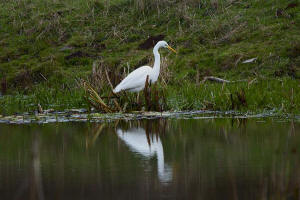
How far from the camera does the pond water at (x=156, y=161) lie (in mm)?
4598

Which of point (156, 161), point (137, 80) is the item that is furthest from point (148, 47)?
point (156, 161)

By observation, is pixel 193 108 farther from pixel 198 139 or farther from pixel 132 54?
pixel 132 54

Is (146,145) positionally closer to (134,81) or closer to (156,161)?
(156,161)

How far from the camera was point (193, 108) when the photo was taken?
11.5 metres

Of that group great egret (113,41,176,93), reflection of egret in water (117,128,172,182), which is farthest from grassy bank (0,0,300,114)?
reflection of egret in water (117,128,172,182)

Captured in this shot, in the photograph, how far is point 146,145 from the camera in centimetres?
710

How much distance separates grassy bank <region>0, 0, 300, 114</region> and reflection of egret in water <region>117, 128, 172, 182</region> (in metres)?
3.11

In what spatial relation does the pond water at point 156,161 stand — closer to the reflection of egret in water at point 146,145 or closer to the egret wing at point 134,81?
the reflection of egret in water at point 146,145

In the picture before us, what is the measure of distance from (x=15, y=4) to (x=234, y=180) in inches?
860

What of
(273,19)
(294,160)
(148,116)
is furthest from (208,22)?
(294,160)

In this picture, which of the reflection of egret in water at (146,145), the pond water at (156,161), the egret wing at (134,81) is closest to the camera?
the pond water at (156,161)

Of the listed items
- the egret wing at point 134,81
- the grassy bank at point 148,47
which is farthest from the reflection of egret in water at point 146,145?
the egret wing at point 134,81

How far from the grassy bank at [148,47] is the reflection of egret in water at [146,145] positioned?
311cm

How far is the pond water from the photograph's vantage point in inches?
181
